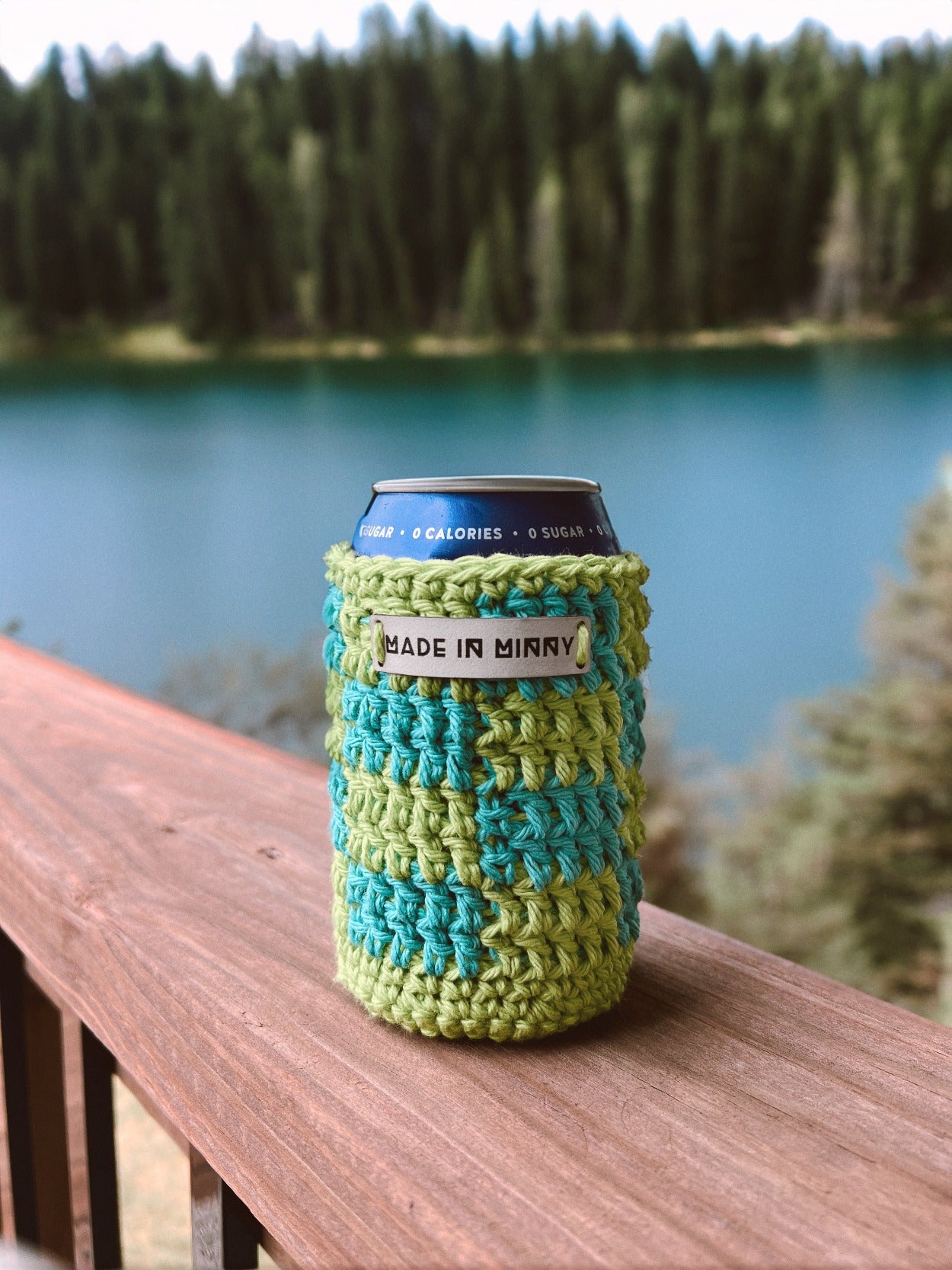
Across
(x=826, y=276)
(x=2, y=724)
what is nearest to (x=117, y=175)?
(x=826, y=276)

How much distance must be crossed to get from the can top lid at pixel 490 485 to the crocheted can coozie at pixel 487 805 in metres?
0.02

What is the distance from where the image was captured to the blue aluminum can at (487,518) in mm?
322

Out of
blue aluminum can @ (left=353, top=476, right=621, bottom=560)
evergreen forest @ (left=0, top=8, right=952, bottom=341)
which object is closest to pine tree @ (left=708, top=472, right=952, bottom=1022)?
evergreen forest @ (left=0, top=8, right=952, bottom=341)

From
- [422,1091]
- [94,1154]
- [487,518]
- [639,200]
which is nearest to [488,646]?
[487,518]

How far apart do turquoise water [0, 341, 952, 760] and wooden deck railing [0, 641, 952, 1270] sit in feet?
5.15

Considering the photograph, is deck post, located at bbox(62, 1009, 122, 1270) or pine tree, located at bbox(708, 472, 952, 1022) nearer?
deck post, located at bbox(62, 1009, 122, 1270)

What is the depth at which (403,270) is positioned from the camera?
80.8 inches

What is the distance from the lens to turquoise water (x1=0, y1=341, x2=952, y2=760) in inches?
82.0

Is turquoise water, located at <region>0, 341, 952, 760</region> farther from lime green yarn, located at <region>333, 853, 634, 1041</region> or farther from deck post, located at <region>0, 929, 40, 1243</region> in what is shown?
lime green yarn, located at <region>333, 853, 634, 1041</region>

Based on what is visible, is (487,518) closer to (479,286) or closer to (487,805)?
(487,805)

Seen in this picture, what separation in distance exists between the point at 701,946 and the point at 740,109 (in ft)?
6.83

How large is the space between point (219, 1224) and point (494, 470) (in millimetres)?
2020

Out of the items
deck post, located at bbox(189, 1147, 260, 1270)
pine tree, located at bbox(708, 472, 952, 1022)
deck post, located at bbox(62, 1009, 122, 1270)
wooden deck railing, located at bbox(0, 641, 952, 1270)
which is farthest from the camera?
pine tree, located at bbox(708, 472, 952, 1022)

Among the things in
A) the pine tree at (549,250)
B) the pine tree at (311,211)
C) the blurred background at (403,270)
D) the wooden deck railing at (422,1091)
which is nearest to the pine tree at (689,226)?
the blurred background at (403,270)
